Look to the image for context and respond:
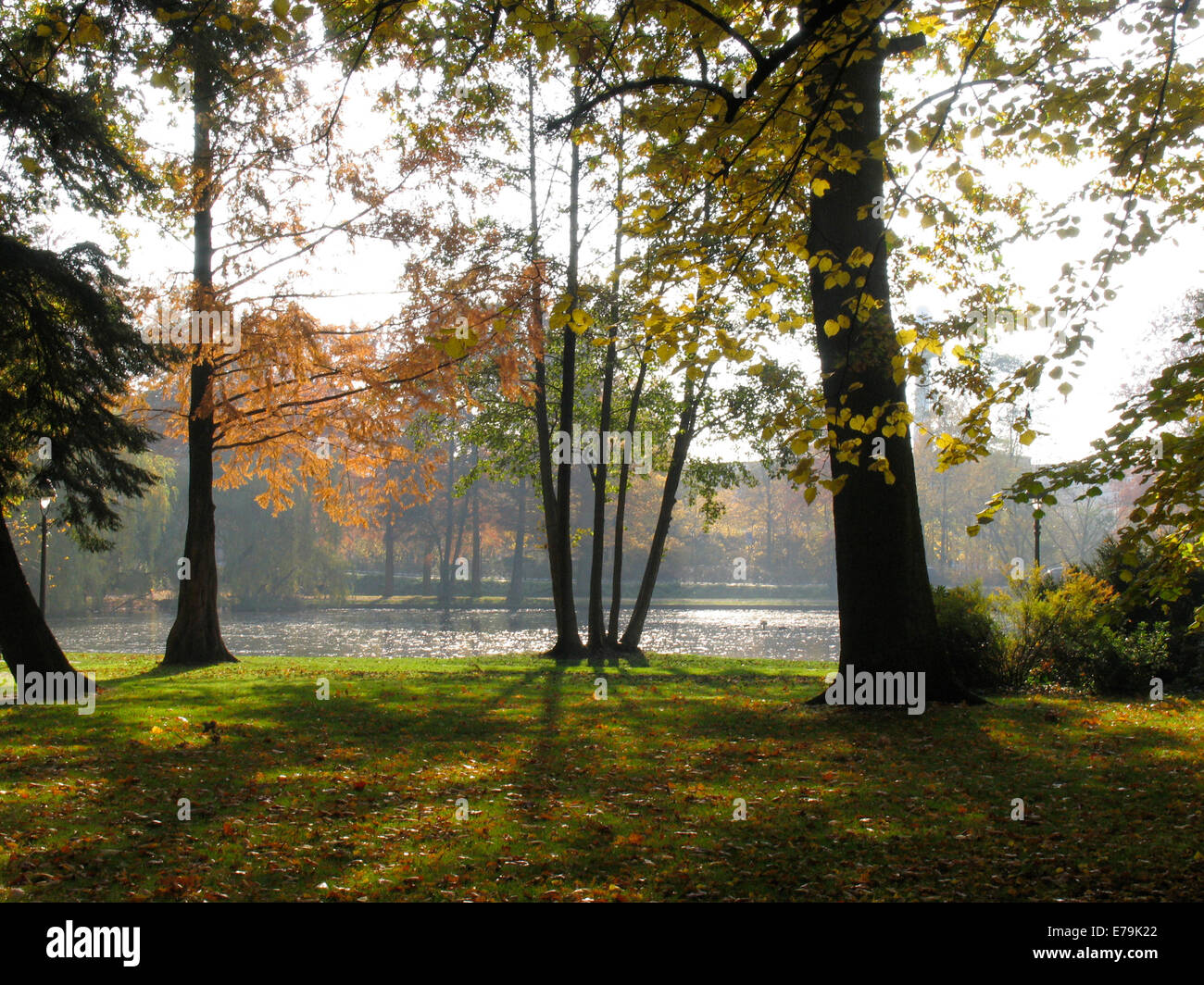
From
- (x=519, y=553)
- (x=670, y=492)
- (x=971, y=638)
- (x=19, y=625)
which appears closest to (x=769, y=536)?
(x=519, y=553)

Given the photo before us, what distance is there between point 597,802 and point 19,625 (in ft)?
25.7

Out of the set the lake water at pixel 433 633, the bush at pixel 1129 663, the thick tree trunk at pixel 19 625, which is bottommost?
→ the lake water at pixel 433 633

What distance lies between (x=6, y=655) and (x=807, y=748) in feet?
29.8

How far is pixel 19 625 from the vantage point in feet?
34.2

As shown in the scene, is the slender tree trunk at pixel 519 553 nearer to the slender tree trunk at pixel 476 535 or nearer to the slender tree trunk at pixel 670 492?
the slender tree trunk at pixel 476 535

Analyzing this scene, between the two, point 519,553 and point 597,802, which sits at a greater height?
point 519,553

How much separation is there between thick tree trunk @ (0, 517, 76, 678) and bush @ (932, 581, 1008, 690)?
11.3 metres

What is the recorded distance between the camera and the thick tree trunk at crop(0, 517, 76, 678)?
10.4 meters

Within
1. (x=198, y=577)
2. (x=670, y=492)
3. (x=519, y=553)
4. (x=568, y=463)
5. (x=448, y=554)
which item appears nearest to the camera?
(x=198, y=577)

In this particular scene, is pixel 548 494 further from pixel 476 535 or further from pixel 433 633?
pixel 476 535

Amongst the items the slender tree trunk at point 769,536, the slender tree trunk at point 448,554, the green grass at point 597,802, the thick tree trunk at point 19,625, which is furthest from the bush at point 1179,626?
the slender tree trunk at point 769,536

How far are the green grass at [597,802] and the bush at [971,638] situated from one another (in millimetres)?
2088

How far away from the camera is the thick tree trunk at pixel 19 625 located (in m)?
10.4

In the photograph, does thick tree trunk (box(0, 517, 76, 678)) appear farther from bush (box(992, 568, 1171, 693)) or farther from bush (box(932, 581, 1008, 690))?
bush (box(992, 568, 1171, 693))
